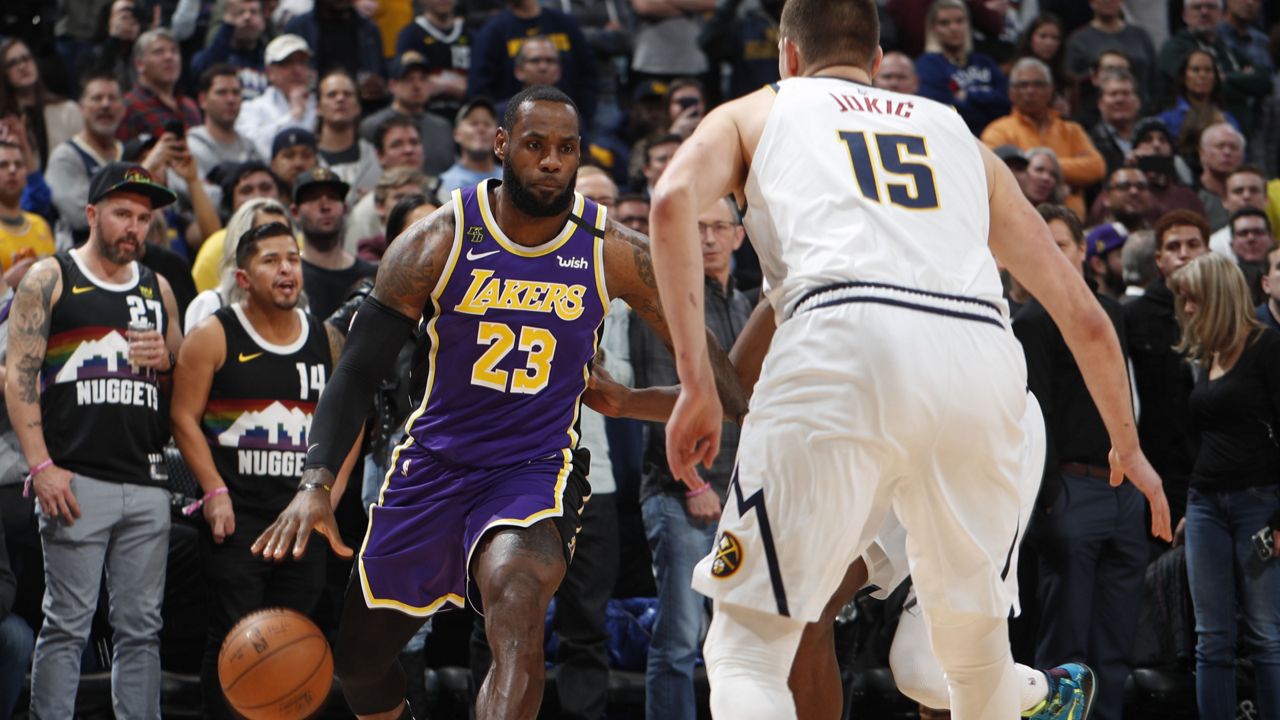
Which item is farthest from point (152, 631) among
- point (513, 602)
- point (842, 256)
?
point (842, 256)

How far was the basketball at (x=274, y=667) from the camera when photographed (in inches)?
227

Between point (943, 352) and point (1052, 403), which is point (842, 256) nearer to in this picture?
point (943, 352)

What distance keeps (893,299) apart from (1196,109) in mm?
A: 9825

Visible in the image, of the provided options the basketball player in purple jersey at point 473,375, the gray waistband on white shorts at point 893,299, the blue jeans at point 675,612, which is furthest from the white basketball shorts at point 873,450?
the blue jeans at point 675,612

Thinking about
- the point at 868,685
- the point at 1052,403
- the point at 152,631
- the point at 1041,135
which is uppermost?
the point at 1041,135

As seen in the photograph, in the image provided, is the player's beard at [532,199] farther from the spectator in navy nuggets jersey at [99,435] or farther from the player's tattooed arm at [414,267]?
the spectator in navy nuggets jersey at [99,435]

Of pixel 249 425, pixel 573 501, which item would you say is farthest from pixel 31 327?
pixel 573 501

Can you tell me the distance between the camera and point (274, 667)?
18.9ft

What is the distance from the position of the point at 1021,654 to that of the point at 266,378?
432 centimetres

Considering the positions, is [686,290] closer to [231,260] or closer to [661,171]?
[231,260]

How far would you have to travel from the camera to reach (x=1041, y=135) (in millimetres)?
11891

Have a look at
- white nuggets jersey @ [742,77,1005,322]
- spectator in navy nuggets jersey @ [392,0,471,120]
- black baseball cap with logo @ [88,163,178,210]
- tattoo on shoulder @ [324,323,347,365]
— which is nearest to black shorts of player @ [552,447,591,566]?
white nuggets jersey @ [742,77,1005,322]

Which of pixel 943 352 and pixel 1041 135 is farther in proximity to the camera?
Answer: pixel 1041 135

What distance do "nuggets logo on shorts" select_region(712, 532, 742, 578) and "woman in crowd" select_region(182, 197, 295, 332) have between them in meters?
4.46
